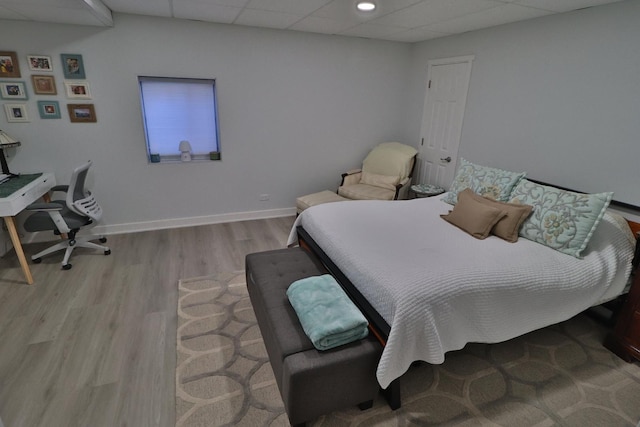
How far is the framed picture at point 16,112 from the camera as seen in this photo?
331 centimetres

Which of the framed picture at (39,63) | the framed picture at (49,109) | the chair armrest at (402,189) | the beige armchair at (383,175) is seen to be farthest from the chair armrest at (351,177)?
the framed picture at (39,63)

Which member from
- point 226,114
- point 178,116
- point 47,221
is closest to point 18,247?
point 47,221

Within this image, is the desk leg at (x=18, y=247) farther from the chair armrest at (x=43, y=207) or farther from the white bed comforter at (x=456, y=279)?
the white bed comforter at (x=456, y=279)

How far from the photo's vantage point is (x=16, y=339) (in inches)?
90.0

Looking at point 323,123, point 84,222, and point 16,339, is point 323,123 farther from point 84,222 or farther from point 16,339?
point 16,339

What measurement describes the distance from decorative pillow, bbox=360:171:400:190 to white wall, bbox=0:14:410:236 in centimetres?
42

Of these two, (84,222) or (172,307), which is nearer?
(172,307)

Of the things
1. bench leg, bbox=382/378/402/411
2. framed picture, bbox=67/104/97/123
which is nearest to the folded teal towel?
bench leg, bbox=382/378/402/411

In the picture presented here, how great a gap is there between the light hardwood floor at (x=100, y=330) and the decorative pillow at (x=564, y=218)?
2.48 m

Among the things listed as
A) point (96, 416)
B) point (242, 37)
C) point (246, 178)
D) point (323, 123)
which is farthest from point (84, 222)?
point (323, 123)

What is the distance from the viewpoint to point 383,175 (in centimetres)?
448

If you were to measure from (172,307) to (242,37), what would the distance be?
3.06m

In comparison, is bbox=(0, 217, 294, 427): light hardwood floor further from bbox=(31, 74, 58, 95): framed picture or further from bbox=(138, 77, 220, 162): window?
bbox=(31, 74, 58, 95): framed picture

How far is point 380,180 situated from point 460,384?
2804mm
